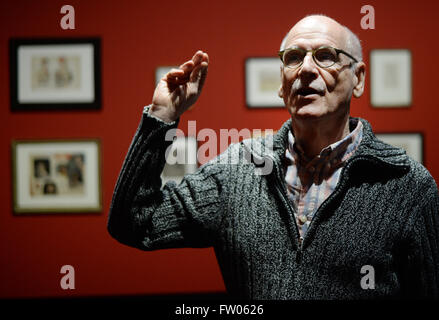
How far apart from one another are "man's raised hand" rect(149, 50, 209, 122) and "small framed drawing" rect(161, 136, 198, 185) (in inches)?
42.3

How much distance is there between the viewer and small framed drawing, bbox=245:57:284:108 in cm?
224

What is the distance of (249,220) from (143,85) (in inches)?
54.0

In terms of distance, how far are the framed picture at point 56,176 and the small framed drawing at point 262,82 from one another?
0.92 metres

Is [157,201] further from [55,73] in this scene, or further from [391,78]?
[391,78]

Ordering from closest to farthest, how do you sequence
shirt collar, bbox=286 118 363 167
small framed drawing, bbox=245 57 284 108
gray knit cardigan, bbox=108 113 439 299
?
gray knit cardigan, bbox=108 113 439 299, shirt collar, bbox=286 118 363 167, small framed drawing, bbox=245 57 284 108

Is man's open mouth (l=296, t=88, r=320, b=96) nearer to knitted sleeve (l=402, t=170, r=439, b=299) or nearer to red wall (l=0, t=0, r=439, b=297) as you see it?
knitted sleeve (l=402, t=170, r=439, b=299)

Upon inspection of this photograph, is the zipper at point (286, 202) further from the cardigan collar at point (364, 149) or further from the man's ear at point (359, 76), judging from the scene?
the man's ear at point (359, 76)

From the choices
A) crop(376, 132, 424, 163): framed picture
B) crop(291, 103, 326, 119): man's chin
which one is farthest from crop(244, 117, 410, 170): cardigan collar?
crop(376, 132, 424, 163): framed picture

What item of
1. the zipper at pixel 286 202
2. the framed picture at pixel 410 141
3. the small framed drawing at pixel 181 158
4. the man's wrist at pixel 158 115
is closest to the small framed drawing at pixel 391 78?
the framed picture at pixel 410 141

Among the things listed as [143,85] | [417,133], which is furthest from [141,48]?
[417,133]

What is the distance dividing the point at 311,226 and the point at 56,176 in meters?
1.71

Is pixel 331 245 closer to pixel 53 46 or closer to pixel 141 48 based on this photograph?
pixel 141 48

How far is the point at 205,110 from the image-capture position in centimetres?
227

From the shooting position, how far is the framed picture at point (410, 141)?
2.25 m
